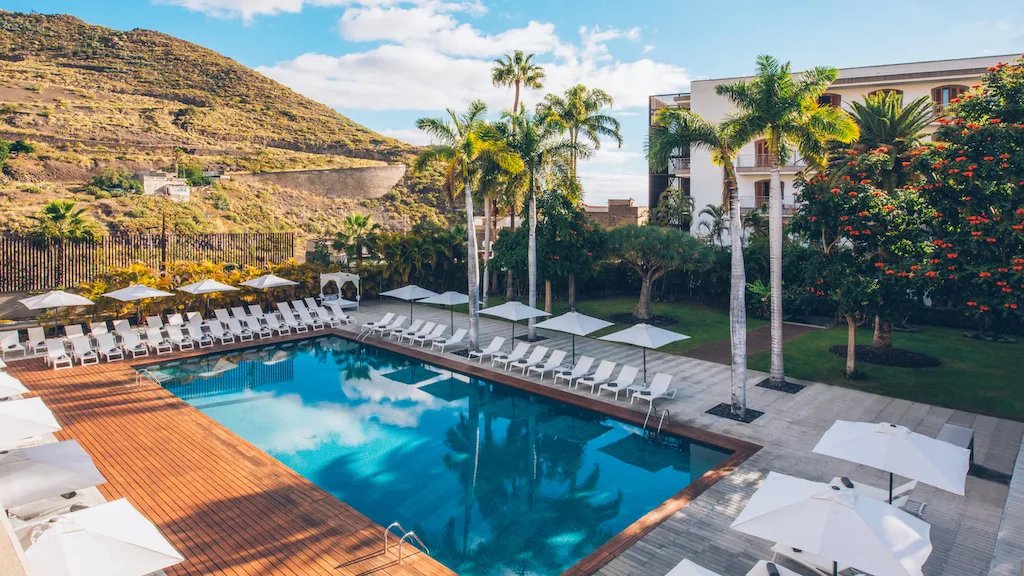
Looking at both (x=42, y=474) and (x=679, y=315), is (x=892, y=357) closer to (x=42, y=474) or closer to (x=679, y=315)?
(x=679, y=315)

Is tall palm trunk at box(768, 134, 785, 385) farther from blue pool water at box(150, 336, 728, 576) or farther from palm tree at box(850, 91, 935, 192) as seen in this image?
palm tree at box(850, 91, 935, 192)

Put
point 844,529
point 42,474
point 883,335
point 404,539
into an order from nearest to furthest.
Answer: point 844,529, point 42,474, point 404,539, point 883,335

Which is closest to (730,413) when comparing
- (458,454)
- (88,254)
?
(458,454)

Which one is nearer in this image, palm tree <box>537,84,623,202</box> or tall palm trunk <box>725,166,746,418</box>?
tall palm trunk <box>725,166,746,418</box>

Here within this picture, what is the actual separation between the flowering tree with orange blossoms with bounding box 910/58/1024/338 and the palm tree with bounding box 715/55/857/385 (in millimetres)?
1913

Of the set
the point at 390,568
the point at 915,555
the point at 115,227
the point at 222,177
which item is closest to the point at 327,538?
the point at 390,568

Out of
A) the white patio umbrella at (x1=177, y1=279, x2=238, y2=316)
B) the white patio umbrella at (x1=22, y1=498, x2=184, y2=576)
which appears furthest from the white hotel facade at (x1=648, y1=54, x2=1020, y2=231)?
the white patio umbrella at (x1=22, y1=498, x2=184, y2=576)

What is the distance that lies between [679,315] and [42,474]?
21.0 meters

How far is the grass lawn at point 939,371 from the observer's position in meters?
13.1

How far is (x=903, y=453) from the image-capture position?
23.7ft

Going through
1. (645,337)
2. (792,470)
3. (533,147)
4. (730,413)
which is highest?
(533,147)

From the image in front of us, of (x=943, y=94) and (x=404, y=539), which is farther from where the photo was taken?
(x=943, y=94)

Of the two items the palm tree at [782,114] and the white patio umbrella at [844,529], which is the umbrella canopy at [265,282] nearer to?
the palm tree at [782,114]

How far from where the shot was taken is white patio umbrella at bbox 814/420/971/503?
694 cm
